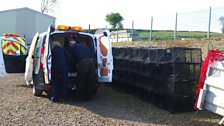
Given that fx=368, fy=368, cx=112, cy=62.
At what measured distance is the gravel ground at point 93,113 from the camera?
297 inches

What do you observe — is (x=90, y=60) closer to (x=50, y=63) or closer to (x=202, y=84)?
(x=50, y=63)

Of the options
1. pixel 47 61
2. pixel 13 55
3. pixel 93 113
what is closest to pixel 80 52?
pixel 47 61

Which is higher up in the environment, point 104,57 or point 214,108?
point 104,57

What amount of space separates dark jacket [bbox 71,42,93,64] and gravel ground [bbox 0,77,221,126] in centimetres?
116

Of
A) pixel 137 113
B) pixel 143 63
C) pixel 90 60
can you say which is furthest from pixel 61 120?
pixel 143 63

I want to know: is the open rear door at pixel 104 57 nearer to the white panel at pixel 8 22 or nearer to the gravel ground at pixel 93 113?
the gravel ground at pixel 93 113

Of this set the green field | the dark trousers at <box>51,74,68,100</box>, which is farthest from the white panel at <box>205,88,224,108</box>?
the green field

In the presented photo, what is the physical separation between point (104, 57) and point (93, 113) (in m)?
2.18

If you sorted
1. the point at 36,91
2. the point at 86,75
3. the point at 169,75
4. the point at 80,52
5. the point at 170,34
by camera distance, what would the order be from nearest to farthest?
the point at 169,75 → the point at 86,75 → the point at 80,52 → the point at 36,91 → the point at 170,34

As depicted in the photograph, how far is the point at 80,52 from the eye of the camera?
32.0 feet

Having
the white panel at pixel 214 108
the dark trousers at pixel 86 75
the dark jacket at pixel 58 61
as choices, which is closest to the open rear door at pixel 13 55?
the dark jacket at pixel 58 61

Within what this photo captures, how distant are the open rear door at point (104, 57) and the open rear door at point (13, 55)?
4362 mm

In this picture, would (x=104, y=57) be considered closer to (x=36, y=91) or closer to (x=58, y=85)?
(x=58, y=85)

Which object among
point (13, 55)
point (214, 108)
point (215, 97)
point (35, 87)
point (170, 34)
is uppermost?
point (170, 34)
